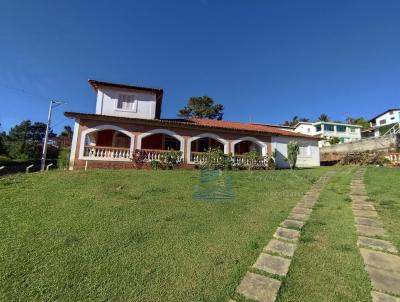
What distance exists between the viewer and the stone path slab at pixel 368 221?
15.9ft

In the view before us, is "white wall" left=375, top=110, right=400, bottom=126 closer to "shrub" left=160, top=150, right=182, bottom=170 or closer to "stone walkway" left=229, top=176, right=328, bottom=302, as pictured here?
"shrub" left=160, top=150, right=182, bottom=170

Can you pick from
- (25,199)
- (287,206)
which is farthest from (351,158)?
(25,199)

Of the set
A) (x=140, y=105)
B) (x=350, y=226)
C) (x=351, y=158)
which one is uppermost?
(x=140, y=105)

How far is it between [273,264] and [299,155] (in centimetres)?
1931

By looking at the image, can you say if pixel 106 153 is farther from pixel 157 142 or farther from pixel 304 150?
pixel 304 150

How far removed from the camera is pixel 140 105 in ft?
54.0

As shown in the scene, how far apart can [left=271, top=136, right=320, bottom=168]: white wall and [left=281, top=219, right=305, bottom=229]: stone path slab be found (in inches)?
553

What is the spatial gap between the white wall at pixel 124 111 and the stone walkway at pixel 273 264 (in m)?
13.5

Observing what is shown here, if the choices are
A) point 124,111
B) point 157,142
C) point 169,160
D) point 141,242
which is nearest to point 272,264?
point 141,242

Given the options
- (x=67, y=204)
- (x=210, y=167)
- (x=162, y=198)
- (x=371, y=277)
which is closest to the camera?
(x=371, y=277)

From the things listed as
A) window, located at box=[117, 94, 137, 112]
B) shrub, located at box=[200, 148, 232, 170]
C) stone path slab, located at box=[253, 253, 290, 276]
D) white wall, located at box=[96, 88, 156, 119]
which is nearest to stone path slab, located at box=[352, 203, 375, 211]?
stone path slab, located at box=[253, 253, 290, 276]

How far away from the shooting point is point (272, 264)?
3.46m

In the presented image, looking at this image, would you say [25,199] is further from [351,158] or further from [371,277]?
[351,158]

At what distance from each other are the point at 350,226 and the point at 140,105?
1494cm
